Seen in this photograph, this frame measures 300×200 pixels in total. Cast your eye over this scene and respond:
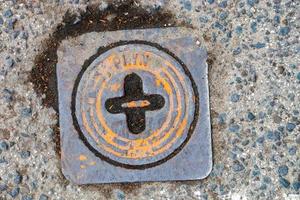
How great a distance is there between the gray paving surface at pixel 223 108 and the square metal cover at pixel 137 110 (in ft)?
0.21

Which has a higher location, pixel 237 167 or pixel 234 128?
pixel 234 128

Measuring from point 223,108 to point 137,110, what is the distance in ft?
1.42

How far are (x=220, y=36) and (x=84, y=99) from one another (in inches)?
30.0

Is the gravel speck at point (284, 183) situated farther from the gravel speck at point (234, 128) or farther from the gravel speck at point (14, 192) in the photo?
the gravel speck at point (14, 192)

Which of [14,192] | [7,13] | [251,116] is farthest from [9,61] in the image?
[251,116]

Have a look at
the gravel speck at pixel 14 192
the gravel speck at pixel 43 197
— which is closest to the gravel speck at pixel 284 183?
the gravel speck at pixel 43 197

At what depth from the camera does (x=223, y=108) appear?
2.65 m

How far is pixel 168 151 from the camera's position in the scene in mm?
2639

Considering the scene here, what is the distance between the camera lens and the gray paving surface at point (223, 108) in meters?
2.61

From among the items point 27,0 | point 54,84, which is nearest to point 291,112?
point 54,84

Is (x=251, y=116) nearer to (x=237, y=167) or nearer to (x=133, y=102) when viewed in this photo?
(x=237, y=167)

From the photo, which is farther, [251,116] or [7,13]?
[7,13]

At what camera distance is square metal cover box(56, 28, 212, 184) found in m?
2.63

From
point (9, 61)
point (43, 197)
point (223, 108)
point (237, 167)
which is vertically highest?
point (9, 61)
